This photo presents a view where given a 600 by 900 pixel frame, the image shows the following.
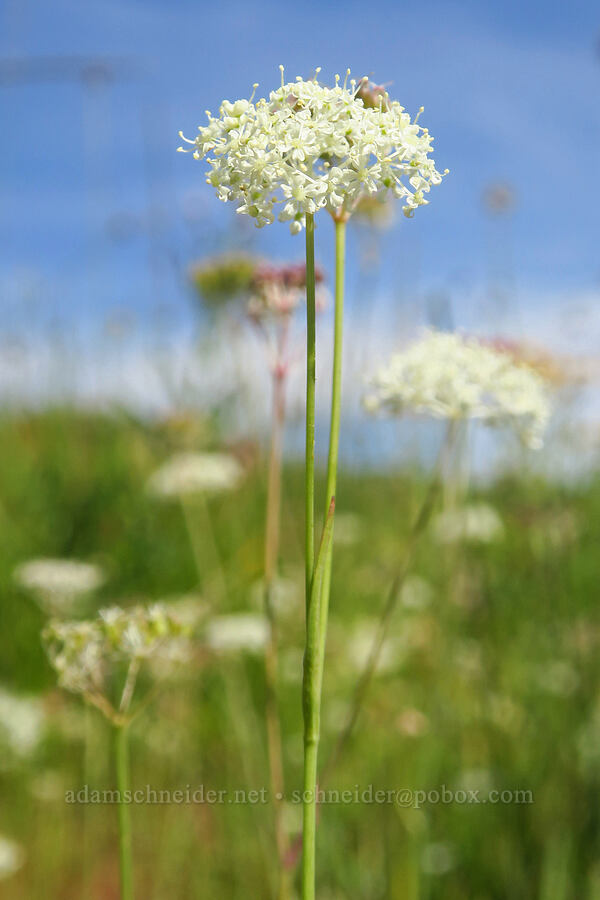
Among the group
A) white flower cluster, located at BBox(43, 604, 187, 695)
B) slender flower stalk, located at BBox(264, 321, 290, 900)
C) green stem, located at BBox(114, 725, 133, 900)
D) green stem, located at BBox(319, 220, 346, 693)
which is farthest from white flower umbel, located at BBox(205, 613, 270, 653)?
green stem, located at BBox(319, 220, 346, 693)

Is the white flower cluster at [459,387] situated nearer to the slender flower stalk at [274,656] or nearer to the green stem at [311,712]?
the slender flower stalk at [274,656]

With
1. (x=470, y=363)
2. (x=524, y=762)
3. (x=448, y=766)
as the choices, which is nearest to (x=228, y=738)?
(x=448, y=766)

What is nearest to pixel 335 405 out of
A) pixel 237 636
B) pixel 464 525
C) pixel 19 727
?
pixel 237 636

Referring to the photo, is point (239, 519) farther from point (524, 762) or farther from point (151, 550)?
point (524, 762)

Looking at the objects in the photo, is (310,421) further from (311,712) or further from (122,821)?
(122,821)

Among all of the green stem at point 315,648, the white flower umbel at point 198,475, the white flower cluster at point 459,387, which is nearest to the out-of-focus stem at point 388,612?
the white flower cluster at point 459,387

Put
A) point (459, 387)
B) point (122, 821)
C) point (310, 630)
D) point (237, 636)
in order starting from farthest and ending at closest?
point (237, 636) → point (459, 387) → point (122, 821) → point (310, 630)
